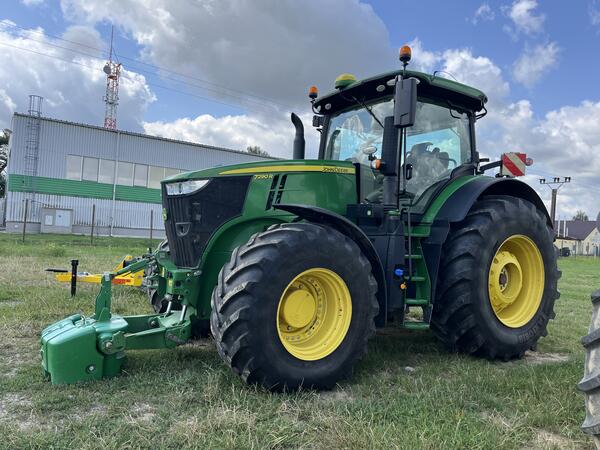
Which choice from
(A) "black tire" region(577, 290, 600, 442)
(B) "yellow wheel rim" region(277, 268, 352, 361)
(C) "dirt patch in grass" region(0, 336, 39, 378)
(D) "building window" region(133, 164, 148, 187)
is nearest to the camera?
(A) "black tire" region(577, 290, 600, 442)

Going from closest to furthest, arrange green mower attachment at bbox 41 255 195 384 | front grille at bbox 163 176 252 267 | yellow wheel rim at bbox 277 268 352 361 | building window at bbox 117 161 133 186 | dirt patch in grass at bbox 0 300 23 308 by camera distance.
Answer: green mower attachment at bbox 41 255 195 384, yellow wheel rim at bbox 277 268 352 361, front grille at bbox 163 176 252 267, dirt patch in grass at bbox 0 300 23 308, building window at bbox 117 161 133 186

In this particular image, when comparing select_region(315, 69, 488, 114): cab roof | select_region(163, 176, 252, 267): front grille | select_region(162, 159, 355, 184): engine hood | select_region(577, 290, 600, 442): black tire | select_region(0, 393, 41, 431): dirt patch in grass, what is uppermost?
select_region(315, 69, 488, 114): cab roof

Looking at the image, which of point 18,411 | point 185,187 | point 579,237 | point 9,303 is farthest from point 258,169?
point 579,237

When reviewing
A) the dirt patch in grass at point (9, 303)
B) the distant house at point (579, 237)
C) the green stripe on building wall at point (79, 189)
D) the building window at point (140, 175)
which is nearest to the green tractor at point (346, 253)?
the dirt patch in grass at point (9, 303)

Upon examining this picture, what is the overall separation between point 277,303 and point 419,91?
8.68 feet

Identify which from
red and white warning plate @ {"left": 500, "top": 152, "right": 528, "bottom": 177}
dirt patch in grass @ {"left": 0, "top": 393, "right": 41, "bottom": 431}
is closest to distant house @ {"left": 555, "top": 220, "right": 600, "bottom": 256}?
red and white warning plate @ {"left": 500, "top": 152, "right": 528, "bottom": 177}

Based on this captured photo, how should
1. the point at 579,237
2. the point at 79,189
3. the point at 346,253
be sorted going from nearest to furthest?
the point at 346,253
the point at 79,189
the point at 579,237

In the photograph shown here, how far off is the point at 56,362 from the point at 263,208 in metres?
1.87

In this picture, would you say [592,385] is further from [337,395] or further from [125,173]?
[125,173]

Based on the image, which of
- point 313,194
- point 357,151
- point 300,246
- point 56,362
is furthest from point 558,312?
point 56,362

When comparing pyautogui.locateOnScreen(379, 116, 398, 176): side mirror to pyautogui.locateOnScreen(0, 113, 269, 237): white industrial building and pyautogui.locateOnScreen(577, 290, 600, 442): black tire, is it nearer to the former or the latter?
pyautogui.locateOnScreen(577, 290, 600, 442): black tire

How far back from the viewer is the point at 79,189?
26.1m

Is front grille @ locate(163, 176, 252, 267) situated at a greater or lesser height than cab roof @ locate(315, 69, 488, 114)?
lesser

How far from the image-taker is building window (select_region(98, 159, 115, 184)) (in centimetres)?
2648
